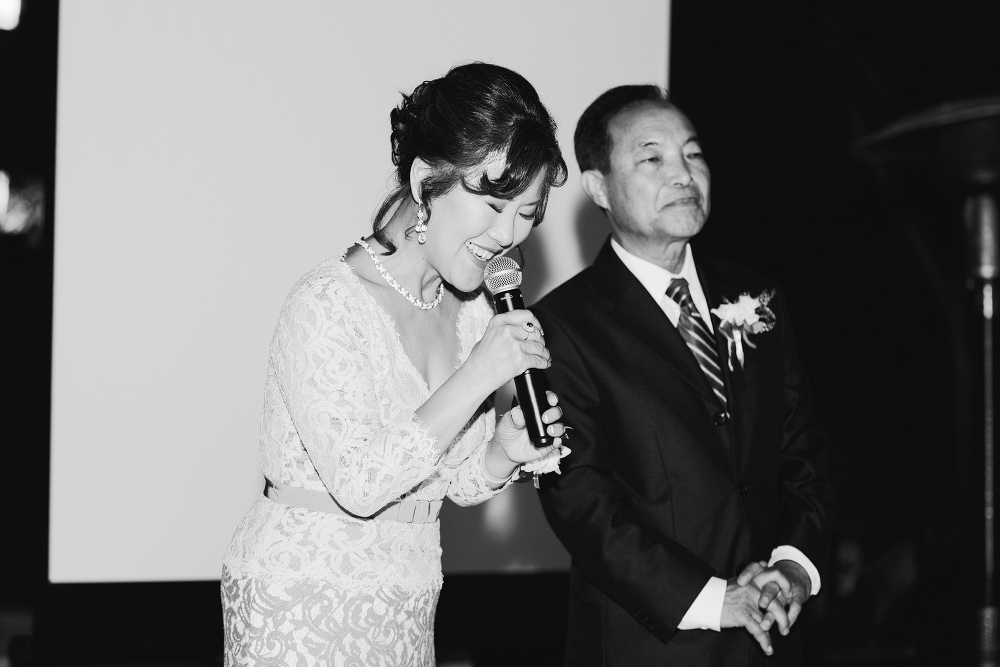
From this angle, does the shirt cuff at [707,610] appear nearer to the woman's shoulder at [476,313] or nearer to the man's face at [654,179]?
the woman's shoulder at [476,313]

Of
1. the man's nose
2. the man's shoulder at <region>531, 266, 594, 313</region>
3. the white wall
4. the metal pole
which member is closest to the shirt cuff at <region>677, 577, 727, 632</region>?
the man's shoulder at <region>531, 266, 594, 313</region>

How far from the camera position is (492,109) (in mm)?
1588

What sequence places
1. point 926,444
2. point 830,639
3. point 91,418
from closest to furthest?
point 91,418, point 830,639, point 926,444

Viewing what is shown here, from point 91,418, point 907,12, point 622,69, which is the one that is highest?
point 907,12

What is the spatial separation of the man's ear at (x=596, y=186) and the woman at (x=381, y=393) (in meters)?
0.60

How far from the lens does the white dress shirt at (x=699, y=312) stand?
1793 millimetres

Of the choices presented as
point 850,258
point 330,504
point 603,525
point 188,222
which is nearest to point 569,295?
point 603,525

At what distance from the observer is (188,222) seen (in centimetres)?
289

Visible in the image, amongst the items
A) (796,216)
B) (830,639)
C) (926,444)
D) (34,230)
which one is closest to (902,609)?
(830,639)

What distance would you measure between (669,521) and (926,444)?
2.78m

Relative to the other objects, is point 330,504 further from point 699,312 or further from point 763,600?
point 699,312

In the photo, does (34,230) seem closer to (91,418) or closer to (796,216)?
(91,418)

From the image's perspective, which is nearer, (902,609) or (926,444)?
(902,609)

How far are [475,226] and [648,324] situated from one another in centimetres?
60
